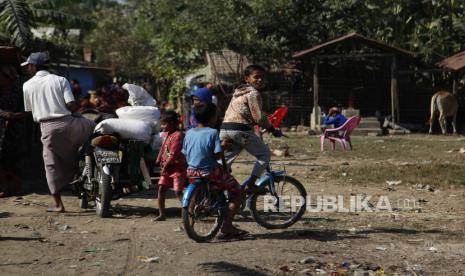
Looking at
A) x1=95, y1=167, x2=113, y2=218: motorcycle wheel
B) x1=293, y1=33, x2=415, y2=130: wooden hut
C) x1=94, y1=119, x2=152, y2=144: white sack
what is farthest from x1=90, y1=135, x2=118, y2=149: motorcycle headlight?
x1=293, y1=33, x2=415, y2=130: wooden hut

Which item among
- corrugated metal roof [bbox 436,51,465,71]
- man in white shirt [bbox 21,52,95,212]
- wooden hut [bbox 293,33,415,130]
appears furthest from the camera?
wooden hut [bbox 293,33,415,130]

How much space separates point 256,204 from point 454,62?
18121mm

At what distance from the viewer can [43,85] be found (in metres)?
7.73

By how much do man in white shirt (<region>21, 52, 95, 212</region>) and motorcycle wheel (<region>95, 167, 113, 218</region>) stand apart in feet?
1.48

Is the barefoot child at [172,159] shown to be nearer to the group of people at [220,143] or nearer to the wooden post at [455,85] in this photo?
the group of people at [220,143]

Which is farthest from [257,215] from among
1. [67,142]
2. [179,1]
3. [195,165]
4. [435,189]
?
[179,1]

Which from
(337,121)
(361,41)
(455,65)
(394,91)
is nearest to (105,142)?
(337,121)

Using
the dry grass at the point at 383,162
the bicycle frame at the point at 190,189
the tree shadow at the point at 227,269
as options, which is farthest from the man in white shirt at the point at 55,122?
the dry grass at the point at 383,162

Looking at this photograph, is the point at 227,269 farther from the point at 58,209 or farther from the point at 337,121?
the point at 337,121

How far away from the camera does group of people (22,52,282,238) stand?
6309mm

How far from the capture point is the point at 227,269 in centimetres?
531

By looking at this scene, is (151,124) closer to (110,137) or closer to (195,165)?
(110,137)

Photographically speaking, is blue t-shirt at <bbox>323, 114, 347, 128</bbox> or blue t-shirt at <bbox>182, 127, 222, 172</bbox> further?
blue t-shirt at <bbox>323, 114, 347, 128</bbox>

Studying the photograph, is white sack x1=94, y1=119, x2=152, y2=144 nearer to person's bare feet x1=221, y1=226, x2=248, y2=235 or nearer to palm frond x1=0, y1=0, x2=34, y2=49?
person's bare feet x1=221, y1=226, x2=248, y2=235
